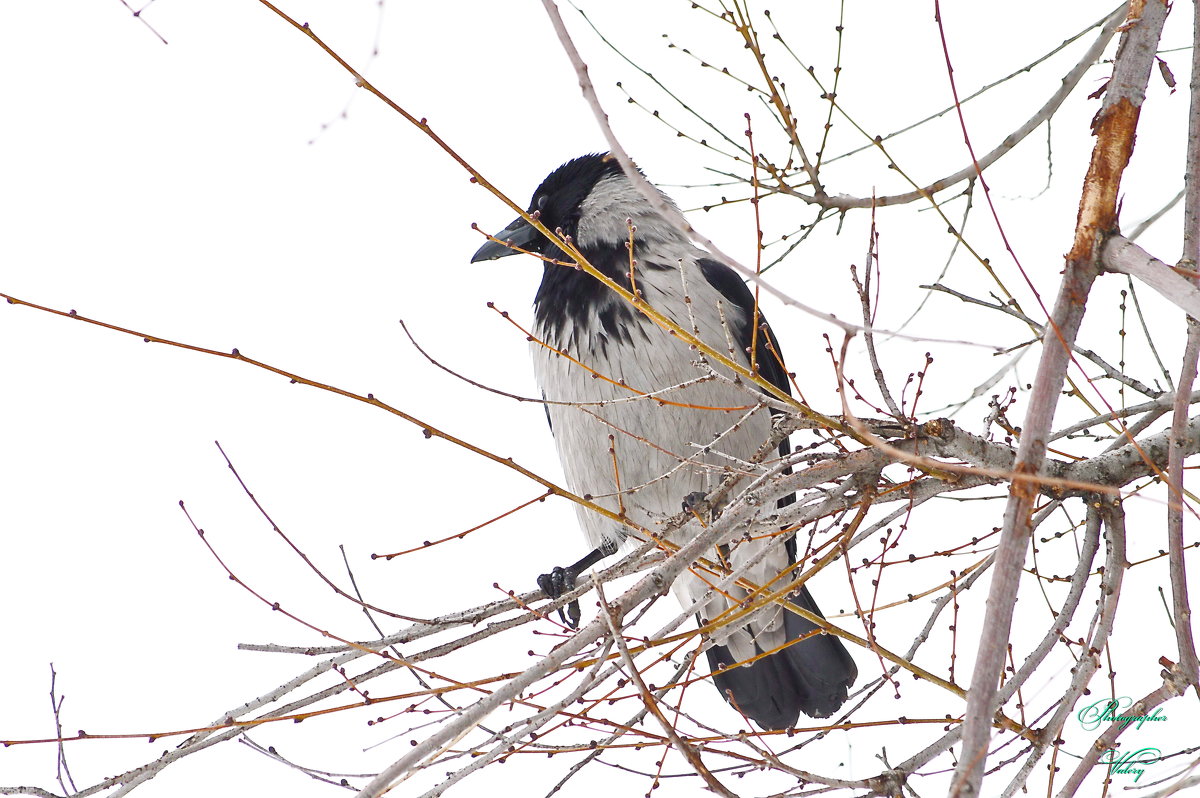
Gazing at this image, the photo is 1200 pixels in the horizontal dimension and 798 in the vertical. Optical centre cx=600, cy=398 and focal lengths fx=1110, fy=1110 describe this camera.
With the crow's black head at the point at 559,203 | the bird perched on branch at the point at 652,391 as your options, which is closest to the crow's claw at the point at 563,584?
the bird perched on branch at the point at 652,391

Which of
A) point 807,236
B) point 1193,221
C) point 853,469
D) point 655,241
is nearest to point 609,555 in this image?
point 655,241

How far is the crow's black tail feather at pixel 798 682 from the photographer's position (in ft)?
10.1

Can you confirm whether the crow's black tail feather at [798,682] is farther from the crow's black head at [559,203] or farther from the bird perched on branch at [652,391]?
the crow's black head at [559,203]

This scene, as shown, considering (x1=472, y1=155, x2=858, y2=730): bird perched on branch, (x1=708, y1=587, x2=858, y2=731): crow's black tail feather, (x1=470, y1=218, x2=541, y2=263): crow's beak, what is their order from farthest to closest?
(x1=470, y1=218, x2=541, y2=263): crow's beak
(x1=708, y1=587, x2=858, y2=731): crow's black tail feather
(x1=472, y1=155, x2=858, y2=730): bird perched on branch

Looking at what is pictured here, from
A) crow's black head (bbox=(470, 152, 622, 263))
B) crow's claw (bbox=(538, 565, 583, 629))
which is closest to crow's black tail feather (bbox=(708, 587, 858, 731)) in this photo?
crow's claw (bbox=(538, 565, 583, 629))

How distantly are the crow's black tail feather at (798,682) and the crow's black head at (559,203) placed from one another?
1272mm

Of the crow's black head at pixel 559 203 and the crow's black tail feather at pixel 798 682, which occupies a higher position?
the crow's black head at pixel 559 203

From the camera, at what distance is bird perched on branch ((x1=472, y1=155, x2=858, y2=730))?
9.50ft

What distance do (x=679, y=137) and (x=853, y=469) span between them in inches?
42.8

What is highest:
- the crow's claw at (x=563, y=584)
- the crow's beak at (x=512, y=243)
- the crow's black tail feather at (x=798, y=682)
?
the crow's beak at (x=512, y=243)

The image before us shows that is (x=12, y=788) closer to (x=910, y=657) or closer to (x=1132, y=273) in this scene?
(x=910, y=657)

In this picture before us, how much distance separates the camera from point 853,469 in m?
1.79

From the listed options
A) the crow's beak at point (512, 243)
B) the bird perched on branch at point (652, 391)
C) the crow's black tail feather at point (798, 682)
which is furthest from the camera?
the crow's beak at point (512, 243)

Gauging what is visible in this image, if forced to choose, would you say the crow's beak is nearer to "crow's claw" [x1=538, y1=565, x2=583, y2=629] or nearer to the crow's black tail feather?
"crow's claw" [x1=538, y1=565, x2=583, y2=629]
